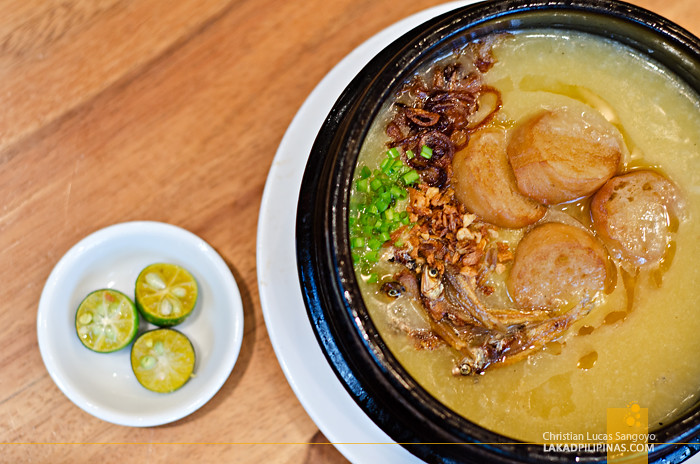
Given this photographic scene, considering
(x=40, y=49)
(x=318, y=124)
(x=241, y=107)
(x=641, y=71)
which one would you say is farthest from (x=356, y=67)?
(x=40, y=49)

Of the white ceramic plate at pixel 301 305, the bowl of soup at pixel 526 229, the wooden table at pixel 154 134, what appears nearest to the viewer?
the bowl of soup at pixel 526 229

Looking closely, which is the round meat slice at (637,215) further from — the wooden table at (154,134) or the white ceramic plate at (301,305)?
the wooden table at (154,134)

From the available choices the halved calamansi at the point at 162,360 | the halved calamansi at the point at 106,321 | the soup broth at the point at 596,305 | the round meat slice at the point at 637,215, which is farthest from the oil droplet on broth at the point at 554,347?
the halved calamansi at the point at 106,321

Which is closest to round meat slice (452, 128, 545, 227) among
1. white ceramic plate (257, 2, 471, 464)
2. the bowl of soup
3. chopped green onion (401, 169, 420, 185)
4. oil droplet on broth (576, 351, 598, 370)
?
the bowl of soup

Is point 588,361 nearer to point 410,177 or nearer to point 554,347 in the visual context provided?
point 554,347

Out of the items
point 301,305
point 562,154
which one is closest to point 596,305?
point 562,154

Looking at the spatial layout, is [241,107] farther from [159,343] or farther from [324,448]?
[324,448]

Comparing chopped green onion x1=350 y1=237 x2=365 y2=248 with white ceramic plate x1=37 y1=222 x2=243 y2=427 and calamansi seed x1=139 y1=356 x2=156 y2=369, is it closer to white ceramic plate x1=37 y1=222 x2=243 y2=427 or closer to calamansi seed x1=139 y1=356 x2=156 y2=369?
white ceramic plate x1=37 y1=222 x2=243 y2=427
